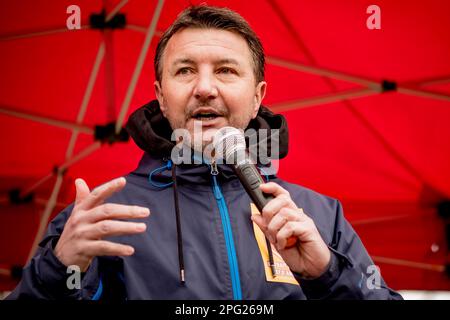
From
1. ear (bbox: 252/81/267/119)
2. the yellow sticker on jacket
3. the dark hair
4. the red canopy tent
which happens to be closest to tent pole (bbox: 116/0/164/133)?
the red canopy tent

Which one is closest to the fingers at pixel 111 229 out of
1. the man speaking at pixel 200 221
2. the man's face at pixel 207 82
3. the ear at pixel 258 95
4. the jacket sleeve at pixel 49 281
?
the man speaking at pixel 200 221

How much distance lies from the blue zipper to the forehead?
36 centimetres

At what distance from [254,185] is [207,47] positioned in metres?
0.65

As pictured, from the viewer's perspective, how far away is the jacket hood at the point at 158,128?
1795 millimetres

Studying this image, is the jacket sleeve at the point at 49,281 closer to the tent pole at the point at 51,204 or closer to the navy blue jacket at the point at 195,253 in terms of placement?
the navy blue jacket at the point at 195,253

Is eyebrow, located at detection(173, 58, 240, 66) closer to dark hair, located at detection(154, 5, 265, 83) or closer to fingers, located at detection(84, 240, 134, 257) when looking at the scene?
dark hair, located at detection(154, 5, 265, 83)

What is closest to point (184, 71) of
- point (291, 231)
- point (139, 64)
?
point (291, 231)

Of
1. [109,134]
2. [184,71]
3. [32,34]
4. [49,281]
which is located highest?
[32,34]

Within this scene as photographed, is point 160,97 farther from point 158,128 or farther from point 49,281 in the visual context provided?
point 49,281

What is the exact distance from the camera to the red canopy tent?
3424mm

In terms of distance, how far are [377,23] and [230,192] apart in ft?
6.75

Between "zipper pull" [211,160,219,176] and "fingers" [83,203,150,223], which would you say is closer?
"fingers" [83,203,150,223]

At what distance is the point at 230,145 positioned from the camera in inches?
58.8
